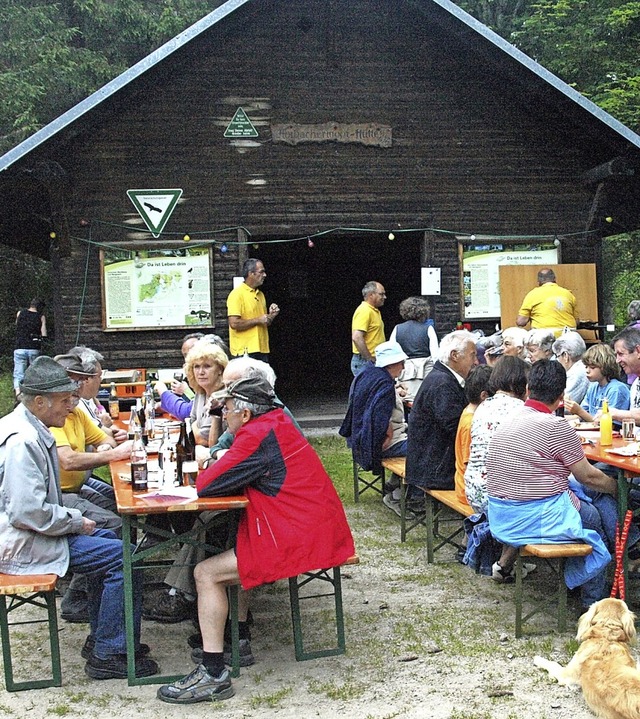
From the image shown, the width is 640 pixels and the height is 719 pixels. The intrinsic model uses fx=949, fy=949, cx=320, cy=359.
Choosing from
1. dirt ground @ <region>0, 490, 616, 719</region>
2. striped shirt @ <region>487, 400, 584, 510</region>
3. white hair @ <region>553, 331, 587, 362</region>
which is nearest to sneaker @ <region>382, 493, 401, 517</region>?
dirt ground @ <region>0, 490, 616, 719</region>

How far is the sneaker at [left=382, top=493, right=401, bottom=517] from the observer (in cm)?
765

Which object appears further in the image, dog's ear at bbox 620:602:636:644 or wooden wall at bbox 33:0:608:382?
wooden wall at bbox 33:0:608:382

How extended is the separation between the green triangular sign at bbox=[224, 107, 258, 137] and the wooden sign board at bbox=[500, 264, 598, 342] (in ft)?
11.8

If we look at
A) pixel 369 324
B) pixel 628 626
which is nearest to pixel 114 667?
pixel 628 626

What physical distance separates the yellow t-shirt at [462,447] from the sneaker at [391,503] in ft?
5.60

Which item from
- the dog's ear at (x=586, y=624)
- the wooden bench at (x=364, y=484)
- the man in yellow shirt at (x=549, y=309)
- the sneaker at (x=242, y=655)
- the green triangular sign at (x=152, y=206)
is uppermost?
the green triangular sign at (x=152, y=206)

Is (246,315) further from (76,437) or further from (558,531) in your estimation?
(558,531)

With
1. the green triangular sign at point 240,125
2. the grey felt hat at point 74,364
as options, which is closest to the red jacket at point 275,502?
the grey felt hat at point 74,364

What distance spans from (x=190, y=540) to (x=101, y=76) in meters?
20.8

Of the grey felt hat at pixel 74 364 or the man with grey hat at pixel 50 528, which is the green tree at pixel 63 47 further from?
the man with grey hat at pixel 50 528

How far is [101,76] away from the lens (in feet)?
75.8

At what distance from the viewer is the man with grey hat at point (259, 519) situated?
13.6ft

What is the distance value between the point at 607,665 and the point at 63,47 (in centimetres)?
2184

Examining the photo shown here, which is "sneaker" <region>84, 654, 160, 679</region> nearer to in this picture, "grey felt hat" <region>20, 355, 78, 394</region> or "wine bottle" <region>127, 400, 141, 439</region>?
"grey felt hat" <region>20, 355, 78, 394</region>
